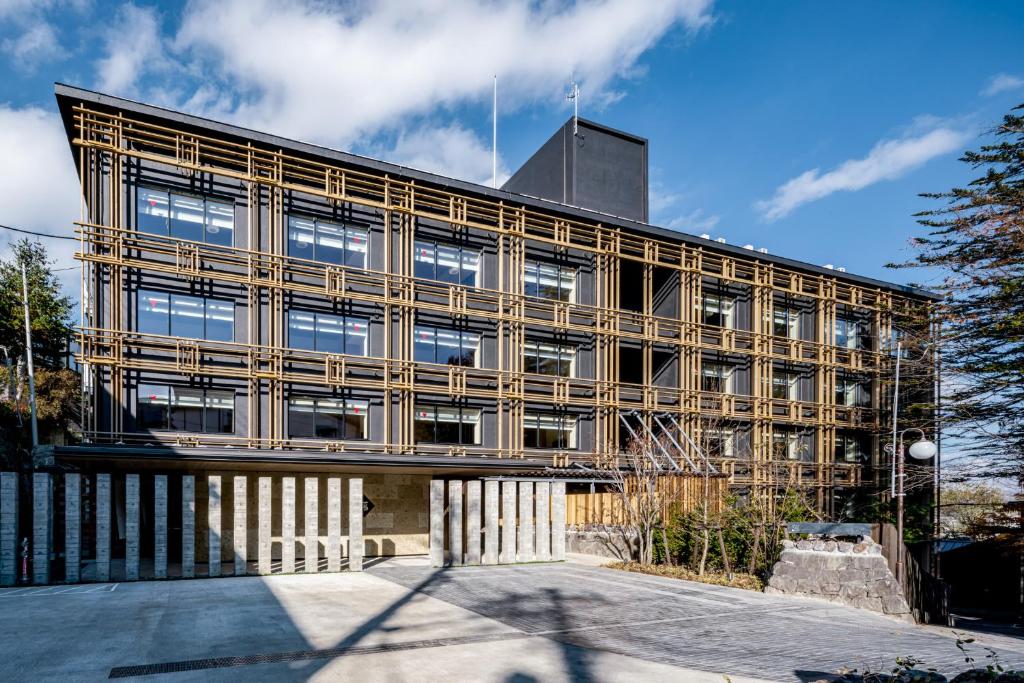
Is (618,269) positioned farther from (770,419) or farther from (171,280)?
(171,280)

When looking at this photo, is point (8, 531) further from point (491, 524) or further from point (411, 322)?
point (411, 322)

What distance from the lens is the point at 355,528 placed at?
72.8 feet

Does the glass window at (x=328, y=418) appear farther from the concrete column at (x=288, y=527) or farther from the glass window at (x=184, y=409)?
the concrete column at (x=288, y=527)

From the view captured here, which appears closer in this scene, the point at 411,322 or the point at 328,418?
the point at 328,418

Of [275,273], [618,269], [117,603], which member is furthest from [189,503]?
[618,269]

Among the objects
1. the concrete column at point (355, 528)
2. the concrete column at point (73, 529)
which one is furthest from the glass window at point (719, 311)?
the concrete column at point (73, 529)

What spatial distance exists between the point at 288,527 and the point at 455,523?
5.37 meters

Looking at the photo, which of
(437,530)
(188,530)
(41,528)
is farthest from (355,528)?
(41,528)

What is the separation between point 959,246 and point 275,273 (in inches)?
1000

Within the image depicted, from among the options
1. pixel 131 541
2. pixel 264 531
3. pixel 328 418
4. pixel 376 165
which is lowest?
pixel 264 531

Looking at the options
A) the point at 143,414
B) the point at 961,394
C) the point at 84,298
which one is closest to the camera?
the point at 143,414

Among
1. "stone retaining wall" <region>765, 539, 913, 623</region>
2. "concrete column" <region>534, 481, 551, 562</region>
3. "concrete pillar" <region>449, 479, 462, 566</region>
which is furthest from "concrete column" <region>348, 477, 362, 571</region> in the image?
"stone retaining wall" <region>765, 539, 913, 623</region>

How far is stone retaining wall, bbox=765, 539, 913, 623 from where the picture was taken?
601 inches

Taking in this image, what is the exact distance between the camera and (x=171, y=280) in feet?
77.9
